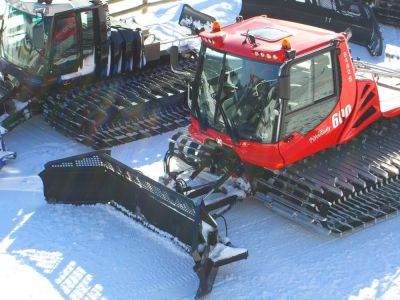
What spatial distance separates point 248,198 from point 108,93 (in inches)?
112

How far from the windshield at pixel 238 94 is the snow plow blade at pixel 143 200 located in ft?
3.55

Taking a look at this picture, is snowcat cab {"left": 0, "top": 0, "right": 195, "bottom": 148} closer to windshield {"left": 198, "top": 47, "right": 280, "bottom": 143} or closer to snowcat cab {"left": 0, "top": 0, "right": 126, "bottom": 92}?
snowcat cab {"left": 0, "top": 0, "right": 126, "bottom": 92}

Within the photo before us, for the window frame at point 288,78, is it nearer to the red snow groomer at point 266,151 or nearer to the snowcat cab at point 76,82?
the red snow groomer at point 266,151

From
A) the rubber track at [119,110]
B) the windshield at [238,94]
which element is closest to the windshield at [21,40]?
the rubber track at [119,110]

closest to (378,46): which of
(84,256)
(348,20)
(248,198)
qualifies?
(348,20)

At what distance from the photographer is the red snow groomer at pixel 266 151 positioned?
7090mm

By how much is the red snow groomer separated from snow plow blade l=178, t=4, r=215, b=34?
3844mm

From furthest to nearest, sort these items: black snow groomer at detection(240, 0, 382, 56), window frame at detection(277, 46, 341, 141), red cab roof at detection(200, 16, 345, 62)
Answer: black snow groomer at detection(240, 0, 382, 56) < red cab roof at detection(200, 16, 345, 62) < window frame at detection(277, 46, 341, 141)

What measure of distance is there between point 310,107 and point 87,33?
3700 millimetres

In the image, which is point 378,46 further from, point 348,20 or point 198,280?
point 198,280

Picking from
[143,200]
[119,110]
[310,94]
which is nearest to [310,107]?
[310,94]

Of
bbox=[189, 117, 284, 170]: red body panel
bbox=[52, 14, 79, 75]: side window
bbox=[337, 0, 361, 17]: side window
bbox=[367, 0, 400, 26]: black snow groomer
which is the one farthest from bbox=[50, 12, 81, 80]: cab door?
bbox=[367, 0, 400, 26]: black snow groomer

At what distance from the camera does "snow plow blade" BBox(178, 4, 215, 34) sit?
38.9ft

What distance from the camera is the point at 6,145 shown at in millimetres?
9219
